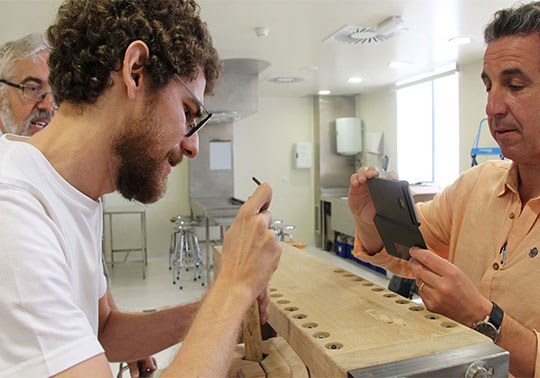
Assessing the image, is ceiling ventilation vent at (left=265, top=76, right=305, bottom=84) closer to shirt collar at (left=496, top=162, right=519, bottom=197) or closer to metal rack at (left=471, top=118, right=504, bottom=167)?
metal rack at (left=471, top=118, right=504, bottom=167)

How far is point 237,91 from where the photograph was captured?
4.51 metres

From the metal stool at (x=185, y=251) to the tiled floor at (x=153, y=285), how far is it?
0.10 meters

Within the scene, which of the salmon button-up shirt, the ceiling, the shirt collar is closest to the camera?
the salmon button-up shirt

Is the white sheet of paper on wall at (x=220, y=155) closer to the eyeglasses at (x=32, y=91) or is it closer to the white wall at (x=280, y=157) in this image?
the white wall at (x=280, y=157)

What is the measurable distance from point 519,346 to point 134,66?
1035mm

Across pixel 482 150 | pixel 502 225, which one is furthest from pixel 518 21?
pixel 482 150

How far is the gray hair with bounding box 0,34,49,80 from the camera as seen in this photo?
1.64 m

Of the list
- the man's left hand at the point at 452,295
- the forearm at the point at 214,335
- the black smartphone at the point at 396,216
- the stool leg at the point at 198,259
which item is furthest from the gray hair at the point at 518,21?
the stool leg at the point at 198,259

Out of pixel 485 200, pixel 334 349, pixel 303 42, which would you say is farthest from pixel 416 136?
pixel 334 349

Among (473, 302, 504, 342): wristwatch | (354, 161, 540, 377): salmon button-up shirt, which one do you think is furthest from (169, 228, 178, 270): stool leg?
(473, 302, 504, 342): wristwatch

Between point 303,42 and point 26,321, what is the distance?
11.2 feet

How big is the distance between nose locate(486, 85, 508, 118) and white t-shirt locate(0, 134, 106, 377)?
1.13m

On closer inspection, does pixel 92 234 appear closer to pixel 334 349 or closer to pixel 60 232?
pixel 60 232

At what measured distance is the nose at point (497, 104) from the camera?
1142 millimetres
